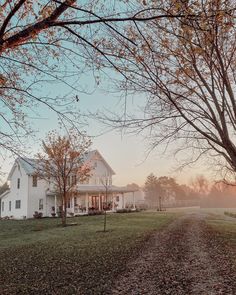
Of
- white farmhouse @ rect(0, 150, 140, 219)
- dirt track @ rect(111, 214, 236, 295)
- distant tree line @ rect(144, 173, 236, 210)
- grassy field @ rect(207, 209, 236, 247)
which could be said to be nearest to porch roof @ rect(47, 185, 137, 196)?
white farmhouse @ rect(0, 150, 140, 219)

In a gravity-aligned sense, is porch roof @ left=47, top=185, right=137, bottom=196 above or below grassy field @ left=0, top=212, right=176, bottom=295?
above

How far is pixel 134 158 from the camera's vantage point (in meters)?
12.0

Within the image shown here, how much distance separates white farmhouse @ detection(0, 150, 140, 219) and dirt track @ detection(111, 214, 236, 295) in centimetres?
2456

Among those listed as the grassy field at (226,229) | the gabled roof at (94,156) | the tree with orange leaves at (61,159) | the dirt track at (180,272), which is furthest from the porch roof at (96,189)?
the dirt track at (180,272)

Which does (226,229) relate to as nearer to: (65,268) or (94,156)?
(65,268)

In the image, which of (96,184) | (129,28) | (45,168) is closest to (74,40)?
(129,28)

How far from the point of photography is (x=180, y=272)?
8.00m

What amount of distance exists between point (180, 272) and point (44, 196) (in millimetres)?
33064

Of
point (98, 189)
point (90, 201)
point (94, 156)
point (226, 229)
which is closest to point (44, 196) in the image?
point (98, 189)

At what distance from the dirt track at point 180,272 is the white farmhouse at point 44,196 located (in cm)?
2456

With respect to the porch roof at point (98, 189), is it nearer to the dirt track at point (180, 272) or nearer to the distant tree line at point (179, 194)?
the dirt track at point (180, 272)

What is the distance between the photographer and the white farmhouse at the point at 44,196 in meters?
38.1

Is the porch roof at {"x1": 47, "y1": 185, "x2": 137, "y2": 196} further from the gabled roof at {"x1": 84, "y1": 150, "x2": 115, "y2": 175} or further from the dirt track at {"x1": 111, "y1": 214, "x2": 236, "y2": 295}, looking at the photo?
the dirt track at {"x1": 111, "y1": 214, "x2": 236, "y2": 295}

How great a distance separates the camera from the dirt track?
6.57m
